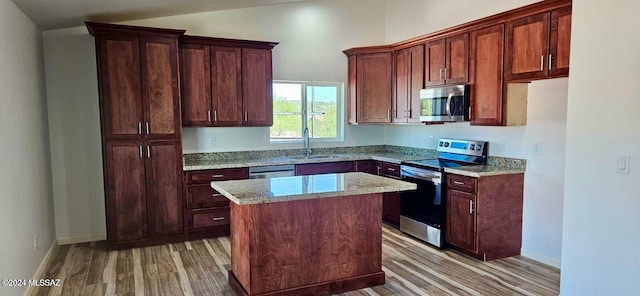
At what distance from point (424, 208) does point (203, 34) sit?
336 cm

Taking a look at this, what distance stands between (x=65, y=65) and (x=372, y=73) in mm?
3635

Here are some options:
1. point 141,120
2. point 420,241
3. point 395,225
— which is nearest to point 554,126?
point 420,241

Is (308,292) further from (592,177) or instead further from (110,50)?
(110,50)

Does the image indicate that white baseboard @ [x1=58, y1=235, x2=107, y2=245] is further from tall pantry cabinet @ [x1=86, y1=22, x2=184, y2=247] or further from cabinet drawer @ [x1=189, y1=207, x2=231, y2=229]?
cabinet drawer @ [x1=189, y1=207, x2=231, y2=229]

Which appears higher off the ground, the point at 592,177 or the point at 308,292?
the point at 592,177

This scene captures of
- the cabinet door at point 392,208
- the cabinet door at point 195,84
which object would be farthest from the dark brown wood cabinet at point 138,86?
the cabinet door at point 392,208

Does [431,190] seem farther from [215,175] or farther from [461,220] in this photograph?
[215,175]

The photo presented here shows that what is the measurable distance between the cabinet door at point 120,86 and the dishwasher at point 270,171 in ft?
4.39

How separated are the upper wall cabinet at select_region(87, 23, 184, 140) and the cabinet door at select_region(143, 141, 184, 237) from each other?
0.16 metres

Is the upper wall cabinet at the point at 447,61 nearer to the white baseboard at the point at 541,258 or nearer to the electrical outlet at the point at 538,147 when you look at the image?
the electrical outlet at the point at 538,147

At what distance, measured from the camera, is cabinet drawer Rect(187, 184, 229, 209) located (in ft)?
15.0

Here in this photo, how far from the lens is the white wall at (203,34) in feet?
14.4

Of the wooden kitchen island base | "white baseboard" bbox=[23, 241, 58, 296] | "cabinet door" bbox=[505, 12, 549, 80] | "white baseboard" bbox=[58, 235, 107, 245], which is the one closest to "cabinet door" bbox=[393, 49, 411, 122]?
"cabinet door" bbox=[505, 12, 549, 80]

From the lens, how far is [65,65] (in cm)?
437
